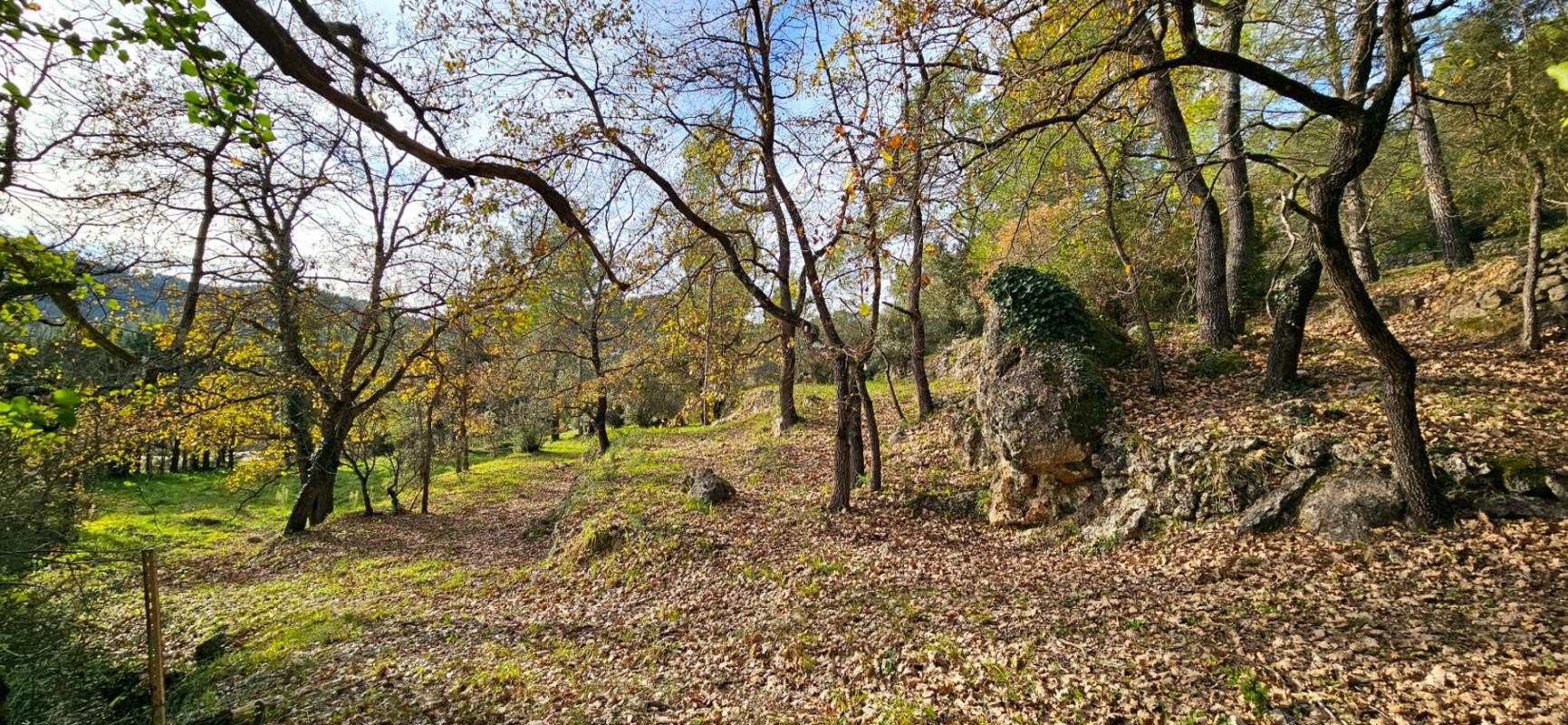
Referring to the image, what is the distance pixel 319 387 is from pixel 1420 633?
16924 millimetres

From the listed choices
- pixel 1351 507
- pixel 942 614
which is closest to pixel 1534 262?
pixel 1351 507

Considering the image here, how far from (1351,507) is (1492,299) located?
5.73m

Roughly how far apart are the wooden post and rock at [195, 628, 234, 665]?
12.4 ft

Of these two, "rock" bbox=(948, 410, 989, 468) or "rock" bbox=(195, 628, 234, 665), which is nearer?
"rock" bbox=(195, 628, 234, 665)

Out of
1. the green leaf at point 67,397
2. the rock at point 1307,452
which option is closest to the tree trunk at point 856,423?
the rock at point 1307,452

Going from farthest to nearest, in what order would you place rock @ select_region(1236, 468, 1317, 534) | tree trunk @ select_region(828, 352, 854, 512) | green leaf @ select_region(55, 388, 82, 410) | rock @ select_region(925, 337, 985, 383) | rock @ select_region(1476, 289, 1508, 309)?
1. rock @ select_region(925, 337, 985, 383)
2. tree trunk @ select_region(828, 352, 854, 512)
3. rock @ select_region(1476, 289, 1508, 309)
4. rock @ select_region(1236, 468, 1317, 534)
5. green leaf @ select_region(55, 388, 82, 410)

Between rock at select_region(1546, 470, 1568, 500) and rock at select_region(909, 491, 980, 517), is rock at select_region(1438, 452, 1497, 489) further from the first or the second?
rock at select_region(909, 491, 980, 517)

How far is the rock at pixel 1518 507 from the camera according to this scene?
193 inches

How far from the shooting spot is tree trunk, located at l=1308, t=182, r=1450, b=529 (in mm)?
5145

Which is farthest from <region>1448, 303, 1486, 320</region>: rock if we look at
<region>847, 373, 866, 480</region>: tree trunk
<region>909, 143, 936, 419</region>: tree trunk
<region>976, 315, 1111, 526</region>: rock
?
<region>847, 373, 866, 480</region>: tree trunk

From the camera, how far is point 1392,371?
17.4 ft

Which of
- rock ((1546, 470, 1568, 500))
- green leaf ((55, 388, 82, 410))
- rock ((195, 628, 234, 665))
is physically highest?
green leaf ((55, 388, 82, 410))

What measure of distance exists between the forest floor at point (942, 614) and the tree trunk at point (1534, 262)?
27 cm

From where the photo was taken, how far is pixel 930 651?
5.05 m
